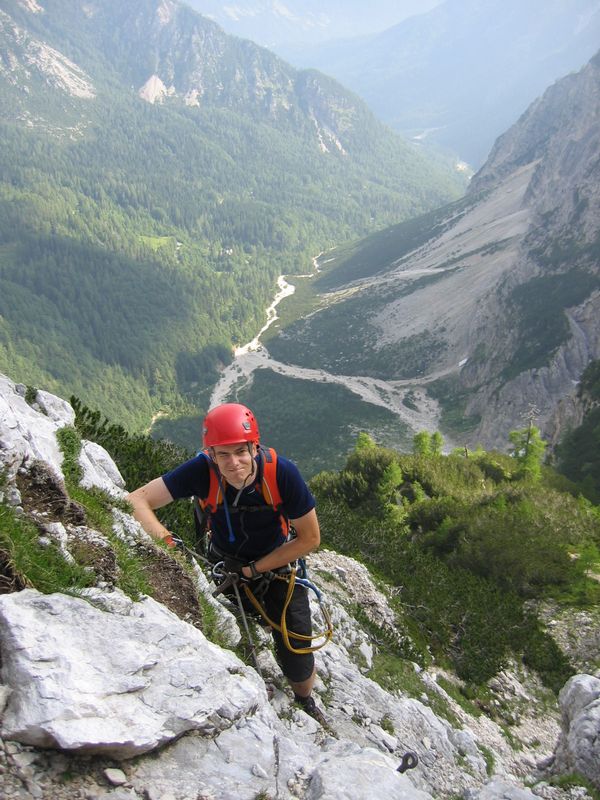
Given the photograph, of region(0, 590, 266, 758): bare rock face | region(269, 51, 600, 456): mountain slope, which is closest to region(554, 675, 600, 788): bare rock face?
region(0, 590, 266, 758): bare rock face

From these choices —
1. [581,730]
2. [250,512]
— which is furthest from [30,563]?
[581,730]

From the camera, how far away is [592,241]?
122m

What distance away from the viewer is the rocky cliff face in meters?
4.68

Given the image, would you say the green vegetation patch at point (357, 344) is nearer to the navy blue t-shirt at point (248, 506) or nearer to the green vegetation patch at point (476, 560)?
the green vegetation patch at point (476, 560)

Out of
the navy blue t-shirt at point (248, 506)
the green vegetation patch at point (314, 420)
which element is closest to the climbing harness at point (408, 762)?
the navy blue t-shirt at point (248, 506)

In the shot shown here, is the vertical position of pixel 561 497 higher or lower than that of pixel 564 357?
lower

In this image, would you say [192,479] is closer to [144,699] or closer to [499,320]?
[144,699]

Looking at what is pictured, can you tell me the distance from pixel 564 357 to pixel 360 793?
4192 inches

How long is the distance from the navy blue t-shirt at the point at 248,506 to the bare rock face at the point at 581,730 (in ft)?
27.0

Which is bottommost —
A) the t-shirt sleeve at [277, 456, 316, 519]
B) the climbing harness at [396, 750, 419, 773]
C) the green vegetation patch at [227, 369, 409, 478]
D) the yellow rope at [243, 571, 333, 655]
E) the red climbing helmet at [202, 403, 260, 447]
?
the green vegetation patch at [227, 369, 409, 478]

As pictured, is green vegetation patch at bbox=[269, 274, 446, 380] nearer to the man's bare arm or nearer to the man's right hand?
the man's right hand

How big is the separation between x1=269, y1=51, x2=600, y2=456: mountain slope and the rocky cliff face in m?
68.5

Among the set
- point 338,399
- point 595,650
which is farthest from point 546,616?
point 338,399

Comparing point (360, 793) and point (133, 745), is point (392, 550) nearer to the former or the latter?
point (360, 793)
